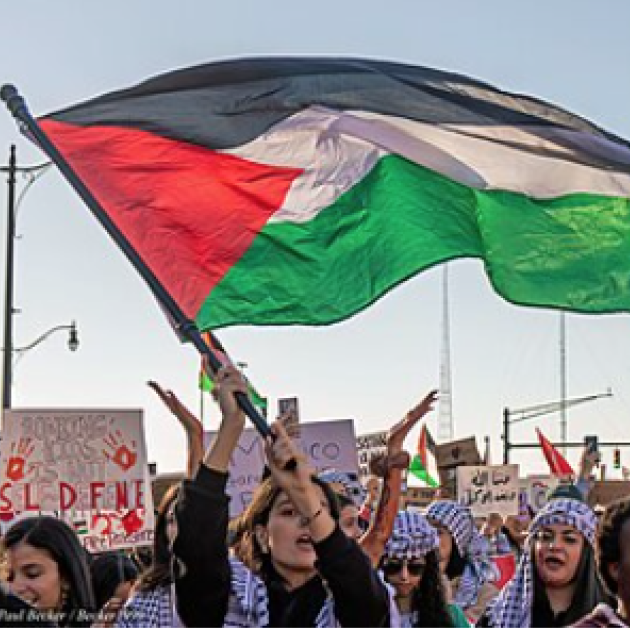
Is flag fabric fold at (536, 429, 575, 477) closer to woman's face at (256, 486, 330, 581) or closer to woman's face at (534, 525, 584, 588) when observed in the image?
woman's face at (534, 525, 584, 588)

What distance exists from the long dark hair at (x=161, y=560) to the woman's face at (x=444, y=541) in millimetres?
3002

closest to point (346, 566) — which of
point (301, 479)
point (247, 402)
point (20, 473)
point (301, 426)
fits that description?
point (301, 479)

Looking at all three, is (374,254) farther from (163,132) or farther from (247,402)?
(247,402)

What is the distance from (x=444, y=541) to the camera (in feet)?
30.2

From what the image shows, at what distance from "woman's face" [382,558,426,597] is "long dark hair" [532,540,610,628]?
550mm

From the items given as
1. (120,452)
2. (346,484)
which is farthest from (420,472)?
(346,484)

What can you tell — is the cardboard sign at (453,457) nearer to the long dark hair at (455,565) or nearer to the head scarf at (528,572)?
the long dark hair at (455,565)

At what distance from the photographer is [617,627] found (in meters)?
4.09

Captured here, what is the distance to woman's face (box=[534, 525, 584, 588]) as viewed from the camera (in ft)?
22.1

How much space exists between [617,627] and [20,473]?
233 inches

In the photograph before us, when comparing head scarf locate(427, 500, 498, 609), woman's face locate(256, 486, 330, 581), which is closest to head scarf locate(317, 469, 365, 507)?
head scarf locate(427, 500, 498, 609)

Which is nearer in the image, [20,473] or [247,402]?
[247,402]

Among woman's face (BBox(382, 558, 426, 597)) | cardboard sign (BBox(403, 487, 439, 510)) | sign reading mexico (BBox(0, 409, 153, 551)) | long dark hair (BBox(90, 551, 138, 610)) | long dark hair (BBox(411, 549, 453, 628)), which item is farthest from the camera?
cardboard sign (BBox(403, 487, 439, 510))

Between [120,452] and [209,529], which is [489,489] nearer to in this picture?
[120,452]
